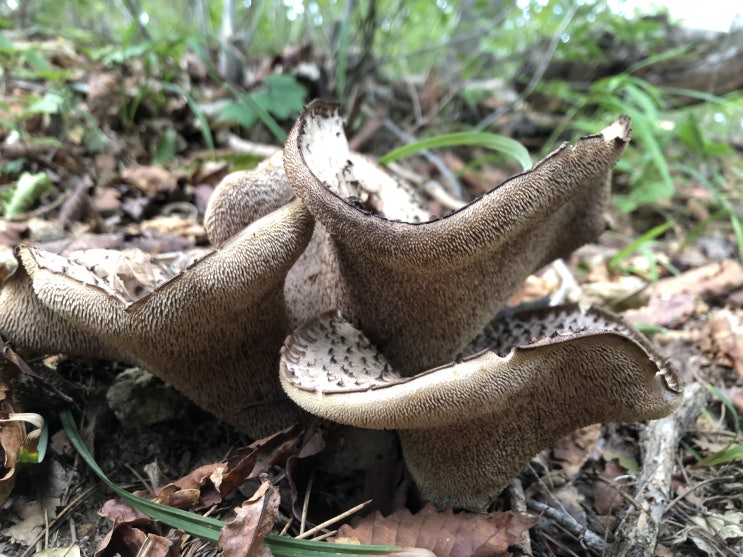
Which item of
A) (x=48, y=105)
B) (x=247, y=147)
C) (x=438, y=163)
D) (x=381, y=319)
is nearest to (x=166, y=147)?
(x=247, y=147)

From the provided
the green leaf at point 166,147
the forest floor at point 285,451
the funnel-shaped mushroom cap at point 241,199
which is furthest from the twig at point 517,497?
the green leaf at point 166,147

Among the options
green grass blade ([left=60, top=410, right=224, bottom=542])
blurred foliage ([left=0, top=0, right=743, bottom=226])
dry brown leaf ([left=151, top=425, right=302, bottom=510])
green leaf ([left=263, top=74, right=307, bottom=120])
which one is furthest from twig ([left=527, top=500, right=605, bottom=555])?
green leaf ([left=263, top=74, right=307, bottom=120])

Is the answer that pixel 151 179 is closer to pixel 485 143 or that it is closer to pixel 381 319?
pixel 485 143

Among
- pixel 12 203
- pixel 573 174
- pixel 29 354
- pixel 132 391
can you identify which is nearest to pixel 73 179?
pixel 12 203

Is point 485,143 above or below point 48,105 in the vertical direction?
above

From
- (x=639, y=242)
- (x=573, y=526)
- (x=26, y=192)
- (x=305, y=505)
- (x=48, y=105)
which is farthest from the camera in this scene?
(x=48, y=105)

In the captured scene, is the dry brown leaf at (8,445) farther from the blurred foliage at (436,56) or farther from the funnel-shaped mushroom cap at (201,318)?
the blurred foliage at (436,56)
